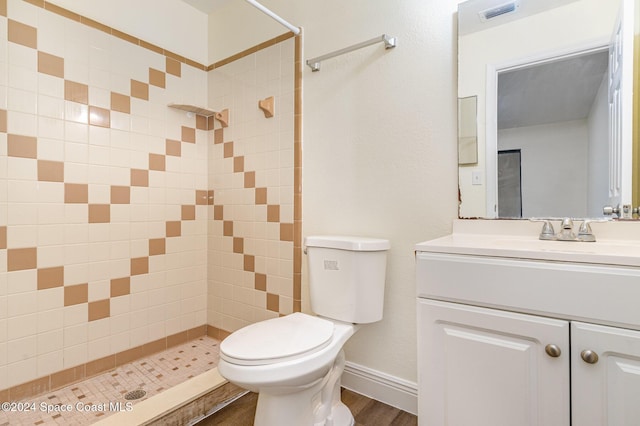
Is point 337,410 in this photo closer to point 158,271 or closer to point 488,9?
point 158,271

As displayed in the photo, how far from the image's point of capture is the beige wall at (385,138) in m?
1.45

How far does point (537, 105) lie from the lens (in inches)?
50.8

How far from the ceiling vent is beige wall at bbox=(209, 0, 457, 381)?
0.12 meters

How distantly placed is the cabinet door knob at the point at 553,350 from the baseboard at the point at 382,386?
781 mm

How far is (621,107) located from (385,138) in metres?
0.84

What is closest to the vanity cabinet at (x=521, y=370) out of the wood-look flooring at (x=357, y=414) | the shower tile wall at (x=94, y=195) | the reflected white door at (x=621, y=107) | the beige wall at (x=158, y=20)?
the wood-look flooring at (x=357, y=414)

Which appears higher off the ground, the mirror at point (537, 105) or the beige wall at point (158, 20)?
the beige wall at point (158, 20)

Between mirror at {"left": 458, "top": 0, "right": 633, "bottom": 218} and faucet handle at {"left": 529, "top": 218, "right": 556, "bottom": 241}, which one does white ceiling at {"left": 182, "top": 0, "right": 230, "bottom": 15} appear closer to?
mirror at {"left": 458, "top": 0, "right": 633, "bottom": 218}

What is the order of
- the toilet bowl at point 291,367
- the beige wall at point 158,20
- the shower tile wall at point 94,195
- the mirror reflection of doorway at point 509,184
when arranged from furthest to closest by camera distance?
the beige wall at point 158,20, the shower tile wall at point 94,195, the mirror reflection of doorway at point 509,184, the toilet bowl at point 291,367

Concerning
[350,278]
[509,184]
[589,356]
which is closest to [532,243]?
[509,184]

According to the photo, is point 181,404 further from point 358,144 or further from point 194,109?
point 194,109

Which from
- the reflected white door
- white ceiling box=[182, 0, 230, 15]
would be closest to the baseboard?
the reflected white door

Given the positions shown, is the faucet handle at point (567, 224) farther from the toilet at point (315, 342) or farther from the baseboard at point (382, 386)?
the baseboard at point (382, 386)

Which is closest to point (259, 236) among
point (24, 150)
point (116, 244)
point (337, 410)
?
point (116, 244)
